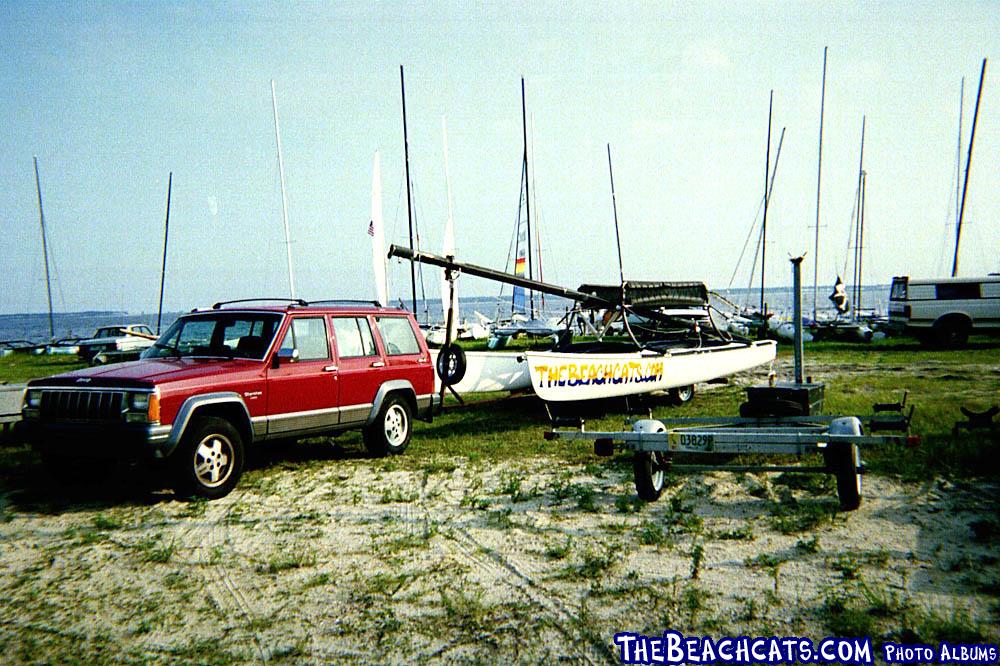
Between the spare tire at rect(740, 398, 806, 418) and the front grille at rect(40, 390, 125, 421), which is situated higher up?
the front grille at rect(40, 390, 125, 421)

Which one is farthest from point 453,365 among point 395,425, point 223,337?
point 223,337

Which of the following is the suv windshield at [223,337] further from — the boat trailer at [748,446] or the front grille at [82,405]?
the boat trailer at [748,446]

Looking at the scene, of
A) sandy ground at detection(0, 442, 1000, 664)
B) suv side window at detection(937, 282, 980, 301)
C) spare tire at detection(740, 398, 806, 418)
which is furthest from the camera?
suv side window at detection(937, 282, 980, 301)

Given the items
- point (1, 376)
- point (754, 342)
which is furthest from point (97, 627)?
point (1, 376)

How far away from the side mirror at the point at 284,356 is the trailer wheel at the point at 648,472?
13.0 feet

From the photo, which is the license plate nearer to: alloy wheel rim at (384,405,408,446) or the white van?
alloy wheel rim at (384,405,408,446)

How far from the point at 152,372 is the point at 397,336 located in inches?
137

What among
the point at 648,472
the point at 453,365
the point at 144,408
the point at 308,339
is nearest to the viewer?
the point at 648,472

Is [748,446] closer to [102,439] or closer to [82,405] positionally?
[102,439]

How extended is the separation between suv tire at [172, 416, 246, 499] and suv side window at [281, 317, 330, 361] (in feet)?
4.35

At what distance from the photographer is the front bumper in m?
7.16

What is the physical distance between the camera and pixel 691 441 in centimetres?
654

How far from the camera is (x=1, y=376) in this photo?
25.6 m

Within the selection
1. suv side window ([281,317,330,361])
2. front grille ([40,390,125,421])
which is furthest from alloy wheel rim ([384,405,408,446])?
front grille ([40,390,125,421])
